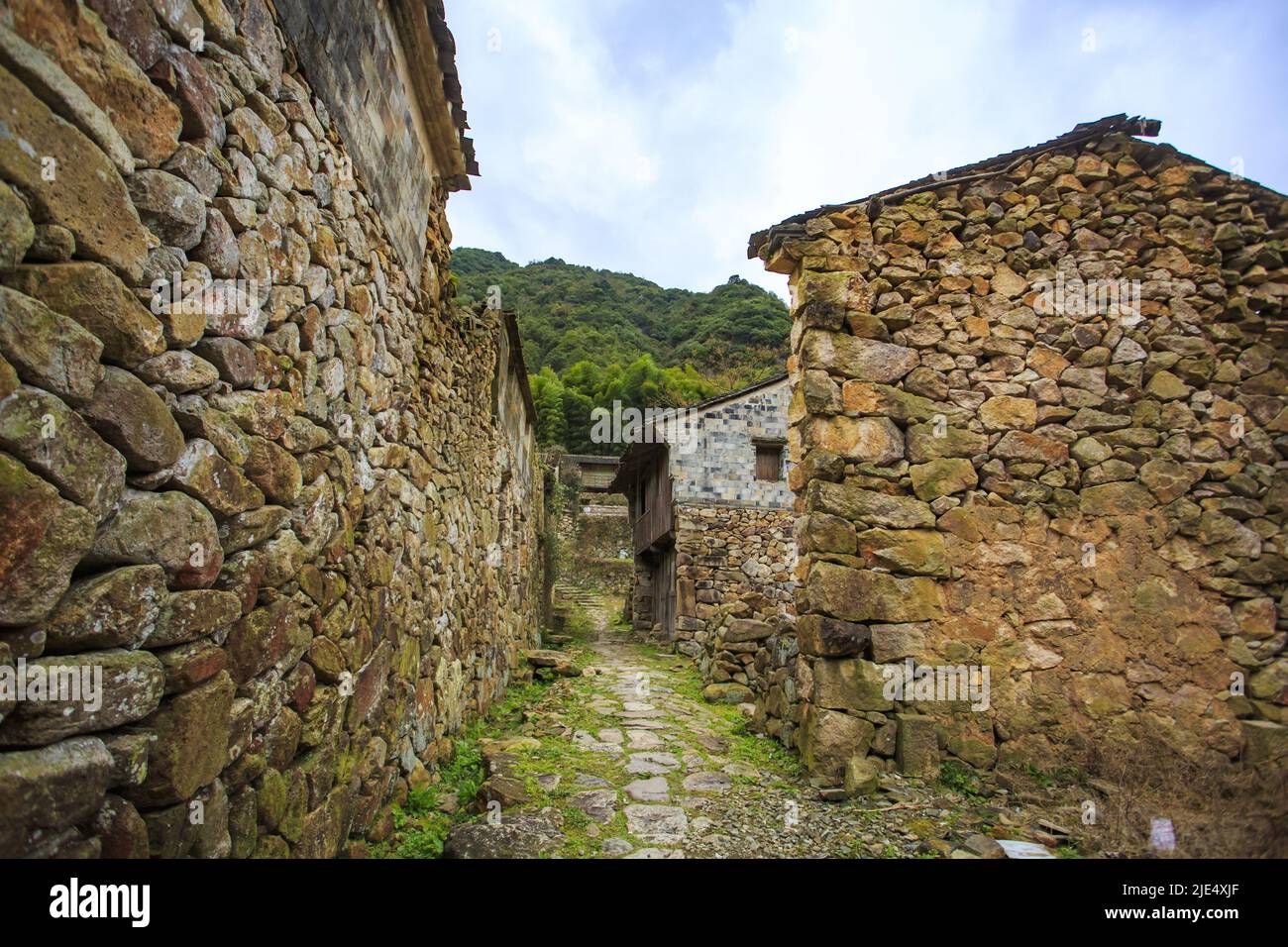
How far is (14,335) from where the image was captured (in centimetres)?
128

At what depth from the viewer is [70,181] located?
4.59 ft

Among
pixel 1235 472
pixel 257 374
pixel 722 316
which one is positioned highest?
pixel 722 316

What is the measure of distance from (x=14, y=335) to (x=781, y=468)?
13982mm

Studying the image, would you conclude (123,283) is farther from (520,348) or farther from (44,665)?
(520,348)

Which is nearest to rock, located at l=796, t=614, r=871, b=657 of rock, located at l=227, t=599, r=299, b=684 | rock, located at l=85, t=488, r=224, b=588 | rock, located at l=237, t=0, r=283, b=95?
rock, located at l=227, t=599, r=299, b=684

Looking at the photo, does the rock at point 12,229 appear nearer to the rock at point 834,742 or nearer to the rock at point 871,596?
the rock at point 871,596

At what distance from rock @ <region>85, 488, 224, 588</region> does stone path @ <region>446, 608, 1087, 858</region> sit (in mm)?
2195

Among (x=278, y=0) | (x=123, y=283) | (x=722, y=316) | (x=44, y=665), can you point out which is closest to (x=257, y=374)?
(x=123, y=283)

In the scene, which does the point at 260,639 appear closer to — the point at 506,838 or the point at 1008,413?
the point at 506,838

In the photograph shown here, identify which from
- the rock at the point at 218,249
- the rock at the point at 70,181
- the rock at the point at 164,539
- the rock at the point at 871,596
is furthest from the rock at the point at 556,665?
the rock at the point at 70,181

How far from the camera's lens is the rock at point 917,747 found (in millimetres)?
4332

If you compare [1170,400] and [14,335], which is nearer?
[14,335]

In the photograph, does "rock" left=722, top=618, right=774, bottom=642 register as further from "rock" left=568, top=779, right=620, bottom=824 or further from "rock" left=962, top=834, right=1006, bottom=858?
"rock" left=962, top=834, right=1006, bottom=858

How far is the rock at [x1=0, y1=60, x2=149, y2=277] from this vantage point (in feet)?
4.20
